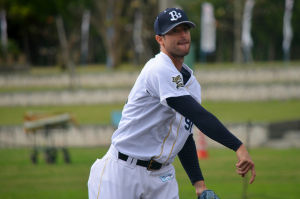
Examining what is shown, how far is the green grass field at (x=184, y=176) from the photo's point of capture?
11258 millimetres

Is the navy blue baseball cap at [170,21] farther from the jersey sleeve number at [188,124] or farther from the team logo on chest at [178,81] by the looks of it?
the jersey sleeve number at [188,124]

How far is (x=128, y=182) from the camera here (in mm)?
4797

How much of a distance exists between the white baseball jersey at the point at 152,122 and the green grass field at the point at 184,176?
593cm

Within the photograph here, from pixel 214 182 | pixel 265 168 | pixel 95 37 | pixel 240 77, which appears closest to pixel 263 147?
pixel 265 168

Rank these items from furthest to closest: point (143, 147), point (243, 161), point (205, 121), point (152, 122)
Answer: point (143, 147) < point (152, 122) < point (205, 121) < point (243, 161)

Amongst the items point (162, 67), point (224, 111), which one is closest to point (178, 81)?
point (162, 67)

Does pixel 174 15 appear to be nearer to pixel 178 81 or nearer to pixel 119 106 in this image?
pixel 178 81

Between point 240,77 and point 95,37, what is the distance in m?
47.7

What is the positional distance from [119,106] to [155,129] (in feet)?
79.2

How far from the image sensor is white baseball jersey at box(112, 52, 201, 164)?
4.50 m

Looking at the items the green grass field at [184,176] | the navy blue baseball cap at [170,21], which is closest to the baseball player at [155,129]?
the navy blue baseball cap at [170,21]

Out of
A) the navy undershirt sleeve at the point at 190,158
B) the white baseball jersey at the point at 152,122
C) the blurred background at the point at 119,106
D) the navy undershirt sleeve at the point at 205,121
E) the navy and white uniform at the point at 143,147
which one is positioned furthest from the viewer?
the blurred background at the point at 119,106

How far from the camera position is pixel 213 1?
64688mm

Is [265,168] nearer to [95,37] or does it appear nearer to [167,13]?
[167,13]
